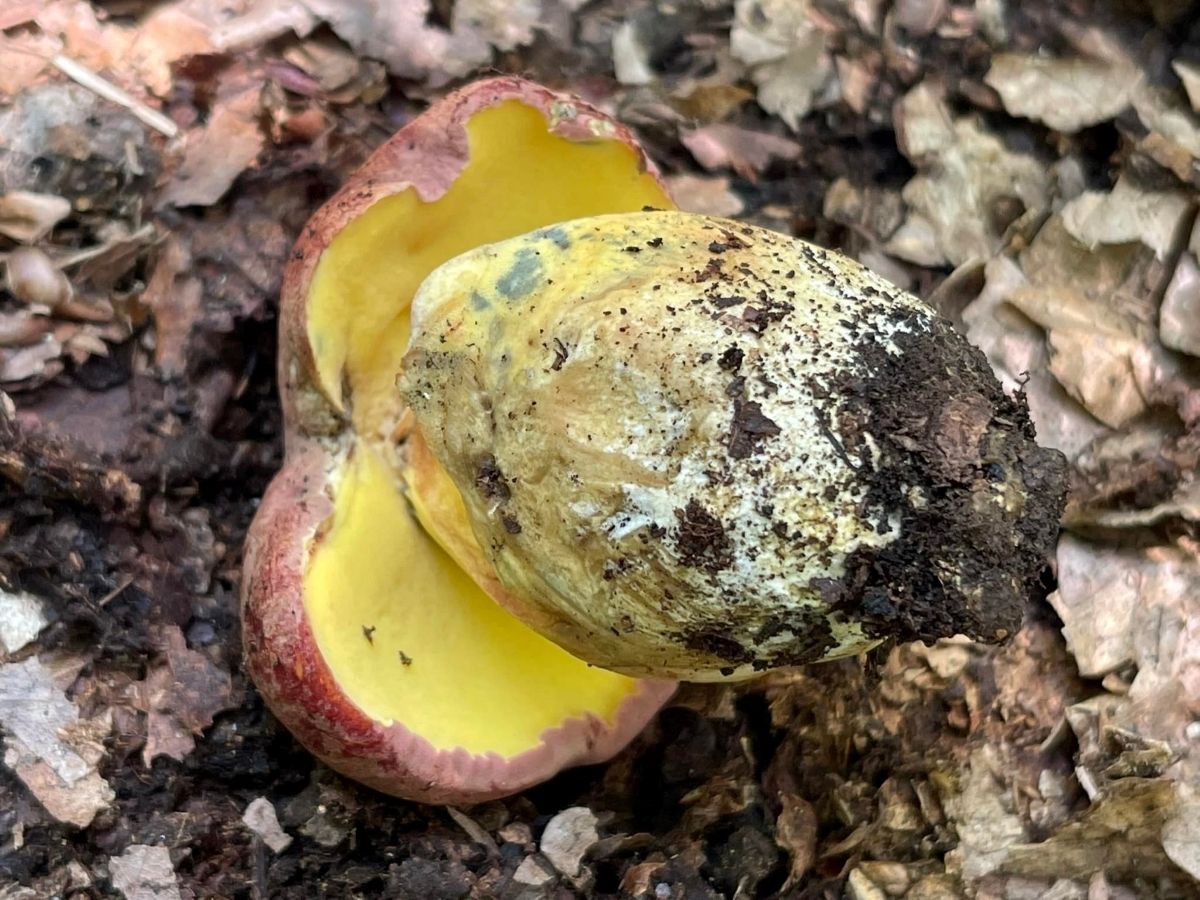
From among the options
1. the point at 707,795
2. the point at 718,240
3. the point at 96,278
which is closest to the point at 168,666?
the point at 96,278

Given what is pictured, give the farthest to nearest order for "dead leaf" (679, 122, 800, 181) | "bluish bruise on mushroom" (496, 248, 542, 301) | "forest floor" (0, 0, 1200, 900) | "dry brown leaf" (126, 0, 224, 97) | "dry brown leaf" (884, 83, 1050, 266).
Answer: "dead leaf" (679, 122, 800, 181)
"dry brown leaf" (884, 83, 1050, 266)
"dry brown leaf" (126, 0, 224, 97)
"forest floor" (0, 0, 1200, 900)
"bluish bruise on mushroom" (496, 248, 542, 301)

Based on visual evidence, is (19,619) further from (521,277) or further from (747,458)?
(747,458)

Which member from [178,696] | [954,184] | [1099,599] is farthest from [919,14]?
[178,696]

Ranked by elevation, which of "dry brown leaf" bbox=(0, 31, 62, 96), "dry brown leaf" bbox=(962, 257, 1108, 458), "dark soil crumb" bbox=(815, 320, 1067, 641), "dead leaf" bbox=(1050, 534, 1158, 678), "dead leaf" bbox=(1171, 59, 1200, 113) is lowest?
"dead leaf" bbox=(1050, 534, 1158, 678)

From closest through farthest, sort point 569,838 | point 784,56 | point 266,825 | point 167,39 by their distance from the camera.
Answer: point 266,825, point 569,838, point 167,39, point 784,56

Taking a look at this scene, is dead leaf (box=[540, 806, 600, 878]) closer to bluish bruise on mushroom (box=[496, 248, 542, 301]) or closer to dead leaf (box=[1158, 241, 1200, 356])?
bluish bruise on mushroom (box=[496, 248, 542, 301])

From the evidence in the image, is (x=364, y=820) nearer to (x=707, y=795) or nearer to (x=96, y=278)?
(x=707, y=795)

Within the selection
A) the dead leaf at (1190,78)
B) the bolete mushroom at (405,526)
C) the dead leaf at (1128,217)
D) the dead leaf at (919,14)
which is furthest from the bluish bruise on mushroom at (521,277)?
the dead leaf at (1190,78)

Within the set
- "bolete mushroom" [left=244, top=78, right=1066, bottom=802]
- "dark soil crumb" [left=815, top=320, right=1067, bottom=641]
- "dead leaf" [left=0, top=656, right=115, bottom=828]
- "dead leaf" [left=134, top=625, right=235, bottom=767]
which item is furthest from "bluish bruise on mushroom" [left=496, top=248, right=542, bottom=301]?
"dead leaf" [left=0, top=656, right=115, bottom=828]
